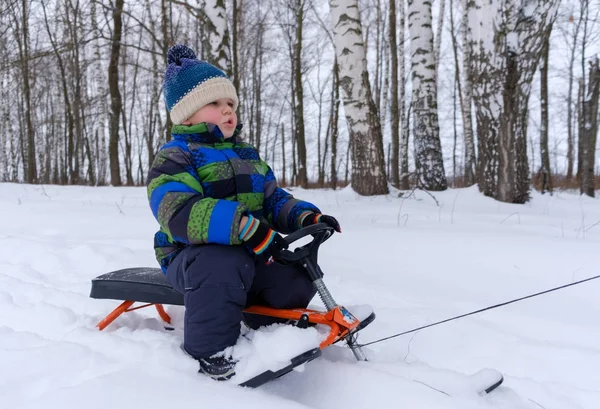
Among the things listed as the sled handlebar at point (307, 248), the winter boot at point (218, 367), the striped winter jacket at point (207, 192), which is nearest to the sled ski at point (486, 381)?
the sled handlebar at point (307, 248)

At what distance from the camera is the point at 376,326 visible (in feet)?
6.91

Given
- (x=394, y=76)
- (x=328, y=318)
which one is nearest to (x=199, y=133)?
(x=328, y=318)

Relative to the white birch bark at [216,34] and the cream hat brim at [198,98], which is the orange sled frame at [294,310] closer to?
the cream hat brim at [198,98]

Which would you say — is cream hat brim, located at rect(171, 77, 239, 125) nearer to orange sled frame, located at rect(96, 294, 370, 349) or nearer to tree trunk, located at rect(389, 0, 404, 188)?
orange sled frame, located at rect(96, 294, 370, 349)

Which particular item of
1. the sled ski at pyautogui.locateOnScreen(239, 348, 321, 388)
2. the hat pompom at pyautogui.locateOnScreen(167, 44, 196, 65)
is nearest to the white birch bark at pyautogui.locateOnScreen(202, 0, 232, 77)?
the hat pompom at pyautogui.locateOnScreen(167, 44, 196, 65)

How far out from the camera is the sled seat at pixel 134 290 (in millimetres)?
1835

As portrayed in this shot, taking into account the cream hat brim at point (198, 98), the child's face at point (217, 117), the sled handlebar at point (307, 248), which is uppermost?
the cream hat brim at point (198, 98)

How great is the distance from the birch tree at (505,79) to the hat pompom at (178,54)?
4409mm

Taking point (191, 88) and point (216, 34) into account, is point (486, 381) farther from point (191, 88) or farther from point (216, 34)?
point (216, 34)

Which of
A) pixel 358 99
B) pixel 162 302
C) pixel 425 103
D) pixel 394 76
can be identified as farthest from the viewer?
pixel 394 76

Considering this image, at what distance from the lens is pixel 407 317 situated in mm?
2164

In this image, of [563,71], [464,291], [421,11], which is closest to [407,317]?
→ [464,291]

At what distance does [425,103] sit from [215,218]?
7186 mm

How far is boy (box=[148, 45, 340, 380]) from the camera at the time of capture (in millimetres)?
1513
